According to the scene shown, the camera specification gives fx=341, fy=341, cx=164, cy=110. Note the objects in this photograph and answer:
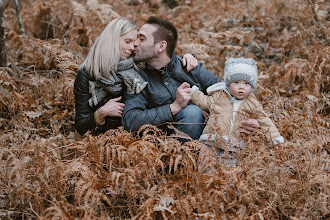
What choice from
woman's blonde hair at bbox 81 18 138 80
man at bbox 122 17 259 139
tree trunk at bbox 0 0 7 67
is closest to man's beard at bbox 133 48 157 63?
man at bbox 122 17 259 139

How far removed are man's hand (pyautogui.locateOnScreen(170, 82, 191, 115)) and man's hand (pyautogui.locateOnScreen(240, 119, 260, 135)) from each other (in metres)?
0.67

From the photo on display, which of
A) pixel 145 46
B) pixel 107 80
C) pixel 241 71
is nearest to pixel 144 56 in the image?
pixel 145 46

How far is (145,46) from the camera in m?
4.23

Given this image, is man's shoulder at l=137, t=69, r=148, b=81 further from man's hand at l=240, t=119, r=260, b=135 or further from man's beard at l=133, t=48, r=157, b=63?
man's hand at l=240, t=119, r=260, b=135

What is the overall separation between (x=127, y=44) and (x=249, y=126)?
1.77 meters

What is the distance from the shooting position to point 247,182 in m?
2.96

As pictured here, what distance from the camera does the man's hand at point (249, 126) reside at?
3734 millimetres

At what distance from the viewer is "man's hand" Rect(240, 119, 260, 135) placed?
3734mm

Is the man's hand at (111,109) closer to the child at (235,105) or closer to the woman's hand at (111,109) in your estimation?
the woman's hand at (111,109)

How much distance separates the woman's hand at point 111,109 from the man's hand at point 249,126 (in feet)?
4.63

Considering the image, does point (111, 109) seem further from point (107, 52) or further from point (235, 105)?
point (235, 105)

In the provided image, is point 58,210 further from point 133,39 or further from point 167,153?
point 133,39

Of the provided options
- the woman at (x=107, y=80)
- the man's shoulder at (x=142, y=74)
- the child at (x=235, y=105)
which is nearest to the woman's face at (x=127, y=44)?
the woman at (x=107, y=80)

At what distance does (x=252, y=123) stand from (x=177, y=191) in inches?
49.9
